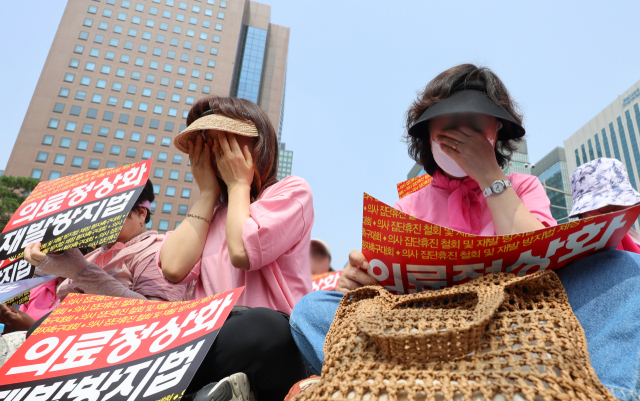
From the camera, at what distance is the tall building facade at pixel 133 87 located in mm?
33781

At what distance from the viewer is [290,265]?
137cm

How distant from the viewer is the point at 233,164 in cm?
144

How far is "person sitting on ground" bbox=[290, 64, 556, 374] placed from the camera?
0.87 metres

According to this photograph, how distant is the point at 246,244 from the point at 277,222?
0.13 metres

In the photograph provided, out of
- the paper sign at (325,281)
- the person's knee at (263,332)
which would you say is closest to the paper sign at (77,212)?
the person's knee at (263,332)

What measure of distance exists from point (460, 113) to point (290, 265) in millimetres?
779

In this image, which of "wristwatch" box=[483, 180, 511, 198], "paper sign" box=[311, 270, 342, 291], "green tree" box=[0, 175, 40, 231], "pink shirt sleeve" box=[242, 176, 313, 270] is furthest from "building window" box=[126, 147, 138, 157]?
"wristwatch" box=[483, 180, 511, 198]

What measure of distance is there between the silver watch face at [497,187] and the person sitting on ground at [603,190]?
4.25ft

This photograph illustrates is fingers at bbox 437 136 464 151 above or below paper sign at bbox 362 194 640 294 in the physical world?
above

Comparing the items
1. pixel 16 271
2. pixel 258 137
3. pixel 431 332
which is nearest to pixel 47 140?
pixel 16 271

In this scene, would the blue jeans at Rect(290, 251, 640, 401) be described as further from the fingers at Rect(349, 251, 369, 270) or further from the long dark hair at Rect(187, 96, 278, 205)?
the long dark hair at Rect(187, 96, 278, 205)

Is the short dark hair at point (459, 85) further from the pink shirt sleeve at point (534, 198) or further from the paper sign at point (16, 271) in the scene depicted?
the paper sign at point (16, 271)

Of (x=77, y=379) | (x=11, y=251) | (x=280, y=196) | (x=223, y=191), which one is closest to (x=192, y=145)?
(x=223, y=191)

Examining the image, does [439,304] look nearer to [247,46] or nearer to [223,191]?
[223,191]
